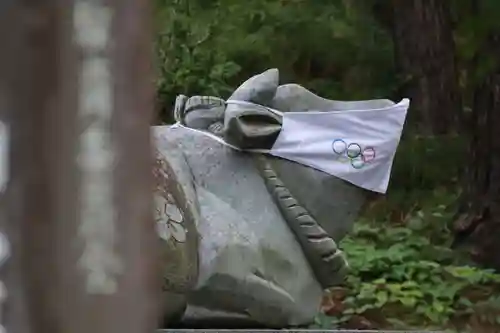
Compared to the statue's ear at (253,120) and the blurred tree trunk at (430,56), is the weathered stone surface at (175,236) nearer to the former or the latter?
the statue's ear at (253,120)

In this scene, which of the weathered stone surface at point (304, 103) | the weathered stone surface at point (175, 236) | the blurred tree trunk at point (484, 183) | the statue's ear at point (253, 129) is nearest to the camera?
the weathered stone surface at point (175, 236)

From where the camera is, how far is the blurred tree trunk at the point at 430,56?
736cm

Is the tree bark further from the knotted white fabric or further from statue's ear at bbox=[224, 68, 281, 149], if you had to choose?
the knotted white fabric

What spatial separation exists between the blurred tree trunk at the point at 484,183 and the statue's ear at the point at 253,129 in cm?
300

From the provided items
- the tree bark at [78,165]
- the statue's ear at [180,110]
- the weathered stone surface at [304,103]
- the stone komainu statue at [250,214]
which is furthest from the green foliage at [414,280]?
the tree bark at [78,165]

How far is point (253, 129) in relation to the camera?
4.50 meters

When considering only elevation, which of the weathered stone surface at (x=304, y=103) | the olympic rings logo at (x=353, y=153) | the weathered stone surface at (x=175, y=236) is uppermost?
the weathered stone surface at (x=304, y=103)

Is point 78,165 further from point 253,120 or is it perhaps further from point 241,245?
point 253,120

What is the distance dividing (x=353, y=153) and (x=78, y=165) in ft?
11.4

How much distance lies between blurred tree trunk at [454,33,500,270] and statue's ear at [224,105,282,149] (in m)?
3.00

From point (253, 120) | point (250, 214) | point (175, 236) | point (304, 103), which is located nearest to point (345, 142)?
point (304, 103)

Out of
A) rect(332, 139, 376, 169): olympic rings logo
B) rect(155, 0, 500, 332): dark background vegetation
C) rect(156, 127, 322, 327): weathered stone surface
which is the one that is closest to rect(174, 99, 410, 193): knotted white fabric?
rect(332, 139, 376, 169): olympic rings logo

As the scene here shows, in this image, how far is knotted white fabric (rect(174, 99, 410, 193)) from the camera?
4598 mm

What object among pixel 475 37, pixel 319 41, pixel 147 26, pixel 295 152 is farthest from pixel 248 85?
pixel 319 41
